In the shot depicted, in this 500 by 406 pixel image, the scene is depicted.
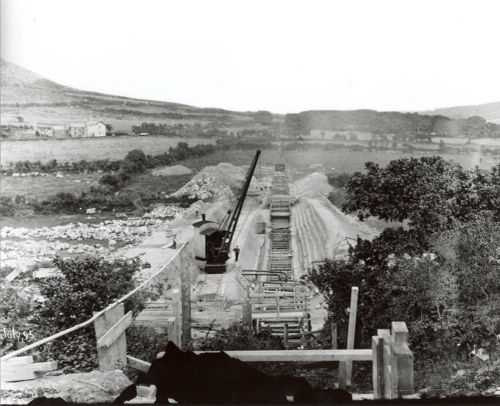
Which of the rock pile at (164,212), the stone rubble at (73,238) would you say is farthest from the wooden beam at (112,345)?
the rock pile at (164,212)

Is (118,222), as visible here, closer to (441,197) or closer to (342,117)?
(342,117)

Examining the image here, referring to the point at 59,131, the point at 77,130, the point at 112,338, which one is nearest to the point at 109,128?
the point at 77,130

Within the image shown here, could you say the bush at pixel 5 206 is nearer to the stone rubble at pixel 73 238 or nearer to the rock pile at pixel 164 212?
the stone rubble at pixel 73 238

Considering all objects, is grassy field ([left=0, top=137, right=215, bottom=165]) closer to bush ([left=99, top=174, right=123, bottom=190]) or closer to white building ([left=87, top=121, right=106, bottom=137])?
white building ([left=87, top=121, right=106, bottom=137])

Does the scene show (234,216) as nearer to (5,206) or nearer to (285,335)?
(285,335)

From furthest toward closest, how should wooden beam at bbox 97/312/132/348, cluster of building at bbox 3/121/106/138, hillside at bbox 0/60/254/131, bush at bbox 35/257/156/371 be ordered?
1. cluster of building at bbox 3/121/106/138
2. bush at bbox 35/257/156/371
3. hillside at bbox 0/60/254/131
4. wooden beam at bbox 97/312/132/348

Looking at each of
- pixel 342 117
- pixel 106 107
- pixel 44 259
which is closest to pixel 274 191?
pixel 342 117

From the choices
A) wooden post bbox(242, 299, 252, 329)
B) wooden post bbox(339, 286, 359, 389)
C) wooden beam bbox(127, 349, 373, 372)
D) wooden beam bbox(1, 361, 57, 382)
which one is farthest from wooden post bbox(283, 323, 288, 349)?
wooden beam bbox(1, 361, 57, 382)
